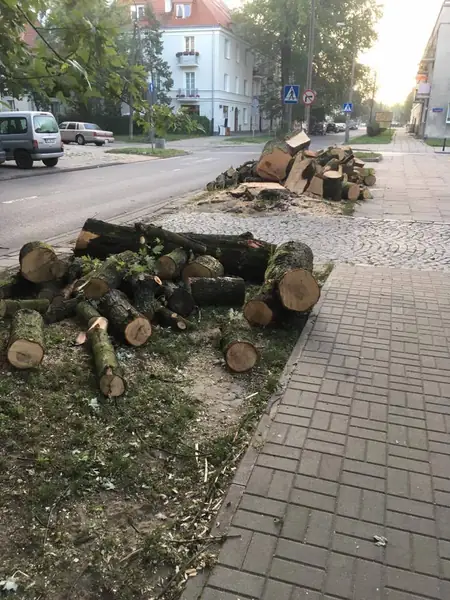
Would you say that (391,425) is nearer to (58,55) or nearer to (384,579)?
(384,579)

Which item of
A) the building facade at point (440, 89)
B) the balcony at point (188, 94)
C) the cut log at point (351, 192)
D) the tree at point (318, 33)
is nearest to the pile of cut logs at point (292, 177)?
the cut log at point (351, 192)

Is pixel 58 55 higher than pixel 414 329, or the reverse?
pixel 58 55

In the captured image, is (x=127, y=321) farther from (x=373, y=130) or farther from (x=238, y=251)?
(x=373, y=130)

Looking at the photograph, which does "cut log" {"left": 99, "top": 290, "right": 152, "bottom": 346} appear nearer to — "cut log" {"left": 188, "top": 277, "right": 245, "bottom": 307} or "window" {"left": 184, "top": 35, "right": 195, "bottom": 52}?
"cut log" {"left": 188, "top": 277, "right": 245, "bottom": 307}

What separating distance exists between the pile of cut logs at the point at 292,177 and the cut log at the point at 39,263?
7.77 metres

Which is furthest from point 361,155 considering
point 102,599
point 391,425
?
point 102,599

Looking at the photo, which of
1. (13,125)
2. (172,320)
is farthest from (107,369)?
(13,125)

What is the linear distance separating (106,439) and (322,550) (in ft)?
4.89

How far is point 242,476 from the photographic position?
3.10 m

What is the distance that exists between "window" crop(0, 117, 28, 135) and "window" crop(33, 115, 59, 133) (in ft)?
1.33

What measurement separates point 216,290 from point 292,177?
8757 millimetres

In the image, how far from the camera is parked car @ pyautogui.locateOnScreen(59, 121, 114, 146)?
1641 inches

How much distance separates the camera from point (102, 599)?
7.61ft

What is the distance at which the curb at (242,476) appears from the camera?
2.39 metres
